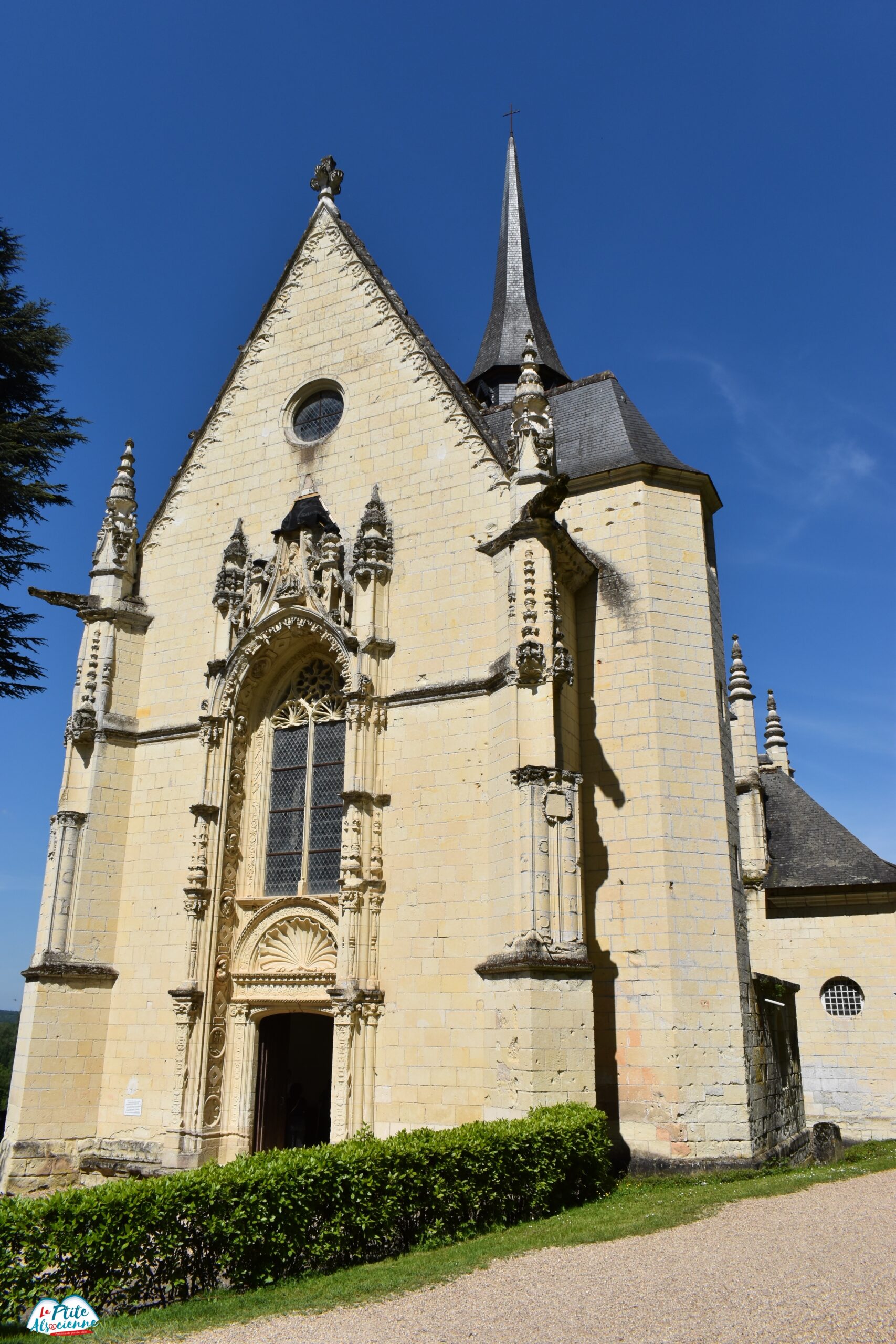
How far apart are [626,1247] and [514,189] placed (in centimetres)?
2643

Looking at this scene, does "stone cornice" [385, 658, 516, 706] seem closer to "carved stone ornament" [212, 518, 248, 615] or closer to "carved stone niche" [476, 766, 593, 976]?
"carved stone niche" [476, 766, 593, 976]

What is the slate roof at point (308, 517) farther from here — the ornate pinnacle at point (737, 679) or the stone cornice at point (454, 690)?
the ornate pinnacle at point (737, 679)

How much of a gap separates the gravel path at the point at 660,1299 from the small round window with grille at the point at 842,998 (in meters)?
12.4

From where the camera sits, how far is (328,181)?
704 inches

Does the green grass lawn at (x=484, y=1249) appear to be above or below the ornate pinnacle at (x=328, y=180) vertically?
below

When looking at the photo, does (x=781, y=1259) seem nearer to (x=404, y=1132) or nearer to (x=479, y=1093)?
(x=404, y=1132)

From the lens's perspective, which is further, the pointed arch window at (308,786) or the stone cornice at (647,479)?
the stone cornice at (647,479)

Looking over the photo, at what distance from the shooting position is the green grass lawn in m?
6.77

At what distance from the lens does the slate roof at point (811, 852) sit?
2033 centimetres

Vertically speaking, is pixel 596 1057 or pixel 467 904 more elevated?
pixel 467 904

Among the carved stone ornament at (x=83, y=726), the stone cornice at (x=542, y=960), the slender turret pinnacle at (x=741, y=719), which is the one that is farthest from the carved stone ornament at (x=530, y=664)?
the slender turret pinnacle at (x=741, y=719)

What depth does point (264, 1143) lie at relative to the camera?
45.4ft

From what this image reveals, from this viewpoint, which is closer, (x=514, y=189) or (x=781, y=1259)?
(x=781, y=1259)

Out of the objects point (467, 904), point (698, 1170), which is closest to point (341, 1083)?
point (467, 904)
